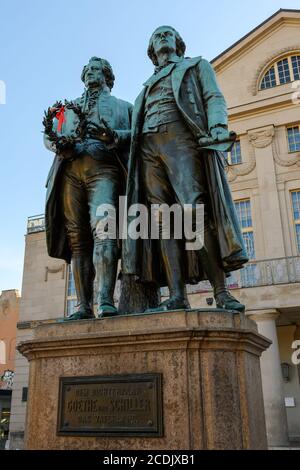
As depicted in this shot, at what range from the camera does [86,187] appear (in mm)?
4758

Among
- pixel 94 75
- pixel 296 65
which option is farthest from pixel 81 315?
pixel 296 65

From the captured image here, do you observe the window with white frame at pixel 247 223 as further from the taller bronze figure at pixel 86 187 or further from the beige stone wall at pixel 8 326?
the beige stone wall at pixel 8 326

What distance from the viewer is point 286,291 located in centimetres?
1798

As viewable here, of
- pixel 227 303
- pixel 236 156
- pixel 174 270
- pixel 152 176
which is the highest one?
pixel 236 156

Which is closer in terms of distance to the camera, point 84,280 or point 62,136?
point 62,136

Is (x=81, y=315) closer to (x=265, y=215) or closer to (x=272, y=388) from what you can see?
(x=272, y=388)

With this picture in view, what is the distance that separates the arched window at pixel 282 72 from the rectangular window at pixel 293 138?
2302mm

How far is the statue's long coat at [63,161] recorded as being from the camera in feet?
15.8

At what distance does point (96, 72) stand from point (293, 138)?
62.0 feet

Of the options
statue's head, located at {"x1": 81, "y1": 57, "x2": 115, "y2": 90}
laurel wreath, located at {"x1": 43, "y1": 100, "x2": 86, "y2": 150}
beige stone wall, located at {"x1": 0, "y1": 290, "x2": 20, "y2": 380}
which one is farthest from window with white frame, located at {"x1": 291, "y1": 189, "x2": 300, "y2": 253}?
beige stone wall, located at {"x1": 0, "y1": 290, "x2": 20, "y2": 380}

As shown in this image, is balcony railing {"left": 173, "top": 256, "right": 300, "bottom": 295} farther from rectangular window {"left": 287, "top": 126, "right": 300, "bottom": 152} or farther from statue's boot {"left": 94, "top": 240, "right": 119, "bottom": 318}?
statue's boot {"left": 94, "top": 240, "right": 119, "bottom": 318}

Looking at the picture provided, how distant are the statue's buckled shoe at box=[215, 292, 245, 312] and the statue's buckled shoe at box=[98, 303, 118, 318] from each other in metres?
0.90

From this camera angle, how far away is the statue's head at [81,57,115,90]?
5.24m

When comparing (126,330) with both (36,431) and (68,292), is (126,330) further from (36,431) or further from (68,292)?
(68,292)
